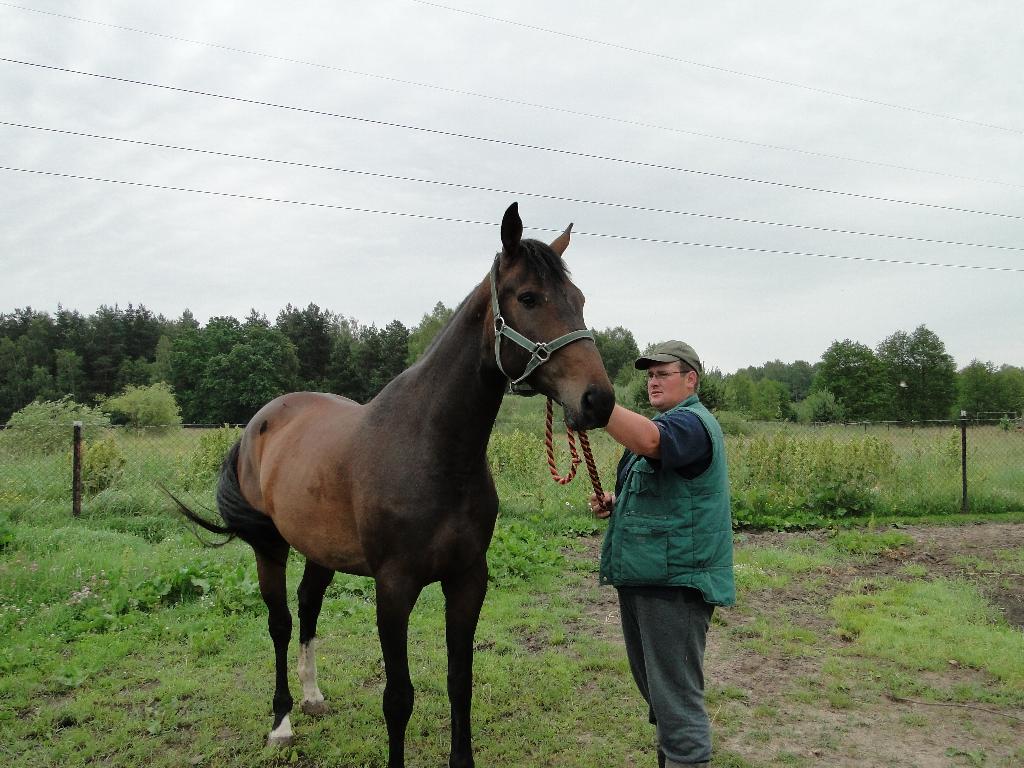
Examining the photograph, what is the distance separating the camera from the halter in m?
2.07

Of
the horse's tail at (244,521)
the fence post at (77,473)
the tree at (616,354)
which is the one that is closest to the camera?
the horse's tail at (244,521)

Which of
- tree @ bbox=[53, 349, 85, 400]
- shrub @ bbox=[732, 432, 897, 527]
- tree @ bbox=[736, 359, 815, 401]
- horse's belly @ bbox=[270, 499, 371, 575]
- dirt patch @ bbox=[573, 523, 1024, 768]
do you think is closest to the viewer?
horse's belly @ bbox=[270, 499, 371, 575]

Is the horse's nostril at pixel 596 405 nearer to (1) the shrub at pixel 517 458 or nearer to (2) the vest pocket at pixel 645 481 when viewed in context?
(2) the vest pocket at pixel 645 481

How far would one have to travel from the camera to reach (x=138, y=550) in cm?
690

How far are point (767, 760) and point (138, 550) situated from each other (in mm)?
6578

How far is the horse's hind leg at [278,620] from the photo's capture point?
356 cm

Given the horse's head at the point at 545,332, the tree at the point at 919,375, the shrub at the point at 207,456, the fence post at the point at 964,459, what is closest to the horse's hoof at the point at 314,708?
the horse's head at the point at 545,332

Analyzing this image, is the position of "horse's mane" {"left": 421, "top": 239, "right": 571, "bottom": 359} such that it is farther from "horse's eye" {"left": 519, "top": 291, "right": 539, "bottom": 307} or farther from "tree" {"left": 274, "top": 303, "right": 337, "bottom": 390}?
"tree" {"left": 274, "top": 303, "right": 337, "bottom": 390}

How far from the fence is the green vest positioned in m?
8.17

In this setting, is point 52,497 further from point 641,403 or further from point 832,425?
point 641,403

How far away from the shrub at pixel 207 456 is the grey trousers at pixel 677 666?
9.46 meters

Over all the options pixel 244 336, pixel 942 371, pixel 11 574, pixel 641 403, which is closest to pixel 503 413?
pixel 641 403

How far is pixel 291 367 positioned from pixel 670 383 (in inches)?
1510

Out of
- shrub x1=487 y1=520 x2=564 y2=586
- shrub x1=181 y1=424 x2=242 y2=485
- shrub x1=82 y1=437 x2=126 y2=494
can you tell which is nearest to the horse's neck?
shrub x1=487 y1=520 x2=564 y2=586
